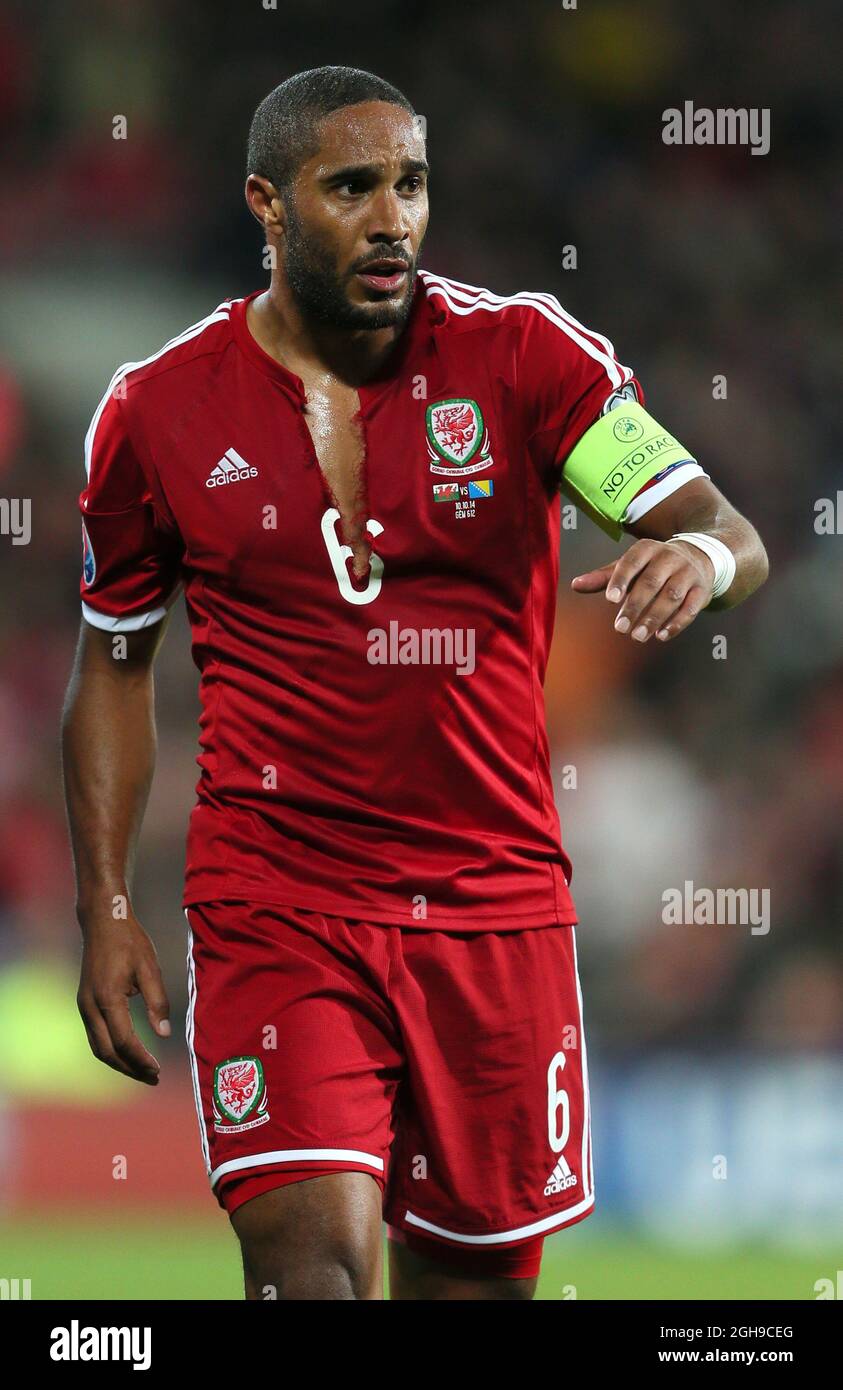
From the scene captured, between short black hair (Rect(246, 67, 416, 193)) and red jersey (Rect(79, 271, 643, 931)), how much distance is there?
34cm

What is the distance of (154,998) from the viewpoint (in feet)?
11.3

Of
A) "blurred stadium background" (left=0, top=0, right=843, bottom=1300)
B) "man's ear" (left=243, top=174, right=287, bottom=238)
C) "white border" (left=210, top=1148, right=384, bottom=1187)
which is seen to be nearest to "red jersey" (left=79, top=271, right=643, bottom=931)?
"man's ear" (left=243, top=174, right=287, bottom=238)

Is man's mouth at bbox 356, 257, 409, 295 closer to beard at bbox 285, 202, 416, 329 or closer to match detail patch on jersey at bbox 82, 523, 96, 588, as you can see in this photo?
beard at bbox 285, 202, 416, 329

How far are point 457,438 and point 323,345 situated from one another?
0.34 m

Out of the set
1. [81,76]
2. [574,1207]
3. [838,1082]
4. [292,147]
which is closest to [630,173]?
[81,76]

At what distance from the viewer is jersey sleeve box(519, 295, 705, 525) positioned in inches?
133

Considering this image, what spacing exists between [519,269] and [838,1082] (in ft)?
13.0

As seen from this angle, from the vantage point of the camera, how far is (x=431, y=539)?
3332 millimetres

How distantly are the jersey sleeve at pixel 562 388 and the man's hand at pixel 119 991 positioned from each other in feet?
3.83

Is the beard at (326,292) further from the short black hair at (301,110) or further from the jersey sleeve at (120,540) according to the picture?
the jersey sleeve at (120,540)

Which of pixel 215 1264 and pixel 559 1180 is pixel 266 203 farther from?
pixel 215 1264

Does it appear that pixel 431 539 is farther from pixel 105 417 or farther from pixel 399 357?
pixel 105 417

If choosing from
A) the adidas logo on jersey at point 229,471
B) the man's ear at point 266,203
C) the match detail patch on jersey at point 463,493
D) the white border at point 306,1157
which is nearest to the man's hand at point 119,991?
the white border at point 306,1157

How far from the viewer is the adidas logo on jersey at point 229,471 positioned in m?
3.37
